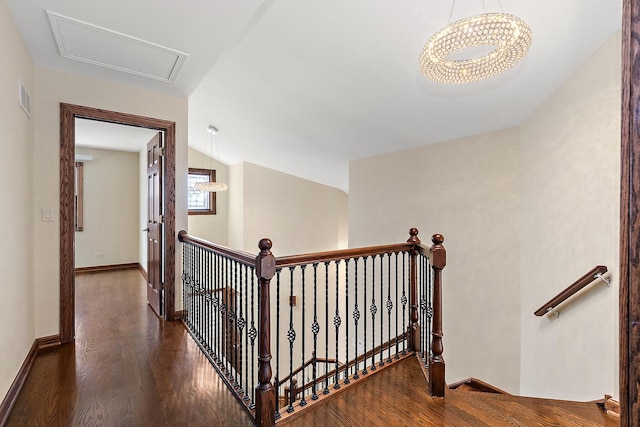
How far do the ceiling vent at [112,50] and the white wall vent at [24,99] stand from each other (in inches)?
15.5

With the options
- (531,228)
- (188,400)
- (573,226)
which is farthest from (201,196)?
(573,226)

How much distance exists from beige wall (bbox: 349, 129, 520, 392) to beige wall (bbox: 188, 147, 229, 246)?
4715 mm

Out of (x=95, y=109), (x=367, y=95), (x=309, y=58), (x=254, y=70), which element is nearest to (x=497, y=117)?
(x=367, y=95)

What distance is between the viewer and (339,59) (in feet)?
8.98

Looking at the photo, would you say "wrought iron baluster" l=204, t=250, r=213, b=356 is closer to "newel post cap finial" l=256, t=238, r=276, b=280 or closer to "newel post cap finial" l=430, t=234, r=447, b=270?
"newel post cap finial" l=256, t=238, r=276, b=280

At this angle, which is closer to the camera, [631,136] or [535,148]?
[631,136]

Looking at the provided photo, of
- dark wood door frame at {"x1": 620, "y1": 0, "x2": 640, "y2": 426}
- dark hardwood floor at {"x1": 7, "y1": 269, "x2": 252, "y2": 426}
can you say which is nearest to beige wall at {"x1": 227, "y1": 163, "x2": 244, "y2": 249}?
dark hardwood floor at {"x1": 7, "y1": 269, "x2": 252, "y2": 426}

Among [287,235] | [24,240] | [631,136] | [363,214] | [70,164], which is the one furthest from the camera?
[287,235]

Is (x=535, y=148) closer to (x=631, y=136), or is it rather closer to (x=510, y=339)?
(x=510, y=339)

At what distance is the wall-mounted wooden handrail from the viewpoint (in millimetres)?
2131

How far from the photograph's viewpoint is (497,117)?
120 inches

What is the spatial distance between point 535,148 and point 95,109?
4057mm

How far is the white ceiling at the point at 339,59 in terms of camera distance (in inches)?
76.7

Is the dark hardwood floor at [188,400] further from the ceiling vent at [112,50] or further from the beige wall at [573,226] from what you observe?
the ceiling vent at [112,50]
